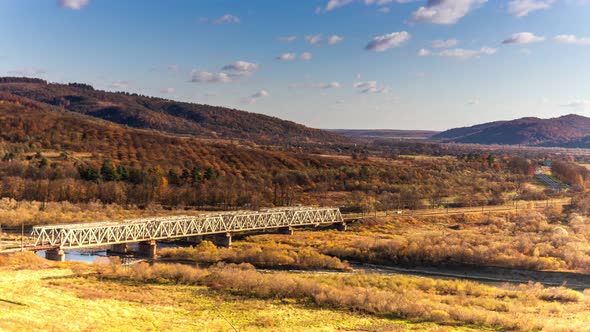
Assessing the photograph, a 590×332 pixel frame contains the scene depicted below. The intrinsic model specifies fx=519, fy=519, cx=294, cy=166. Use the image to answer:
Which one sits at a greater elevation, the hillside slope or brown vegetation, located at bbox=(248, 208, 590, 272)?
the hillside slope

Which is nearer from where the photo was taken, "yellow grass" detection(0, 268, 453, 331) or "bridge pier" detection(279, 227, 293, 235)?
"yellow grass" detection(0, 268, 453, 331)

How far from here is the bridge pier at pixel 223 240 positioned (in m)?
67.9

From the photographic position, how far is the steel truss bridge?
176ft

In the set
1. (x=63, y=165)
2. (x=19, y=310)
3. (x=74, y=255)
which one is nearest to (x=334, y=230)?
(x=74, y=255)

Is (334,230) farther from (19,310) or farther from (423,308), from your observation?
(19,310)

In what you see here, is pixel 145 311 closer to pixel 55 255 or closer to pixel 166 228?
pixel 55 255

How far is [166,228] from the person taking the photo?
6575 cm

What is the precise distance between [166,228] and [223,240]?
767cm

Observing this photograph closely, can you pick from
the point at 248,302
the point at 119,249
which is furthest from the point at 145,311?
the point at 119,249

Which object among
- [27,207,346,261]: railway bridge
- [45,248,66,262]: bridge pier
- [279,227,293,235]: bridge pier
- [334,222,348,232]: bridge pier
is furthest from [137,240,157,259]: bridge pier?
[334,222,348,232]: bridge pier

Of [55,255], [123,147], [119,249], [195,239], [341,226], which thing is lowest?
[341,226]

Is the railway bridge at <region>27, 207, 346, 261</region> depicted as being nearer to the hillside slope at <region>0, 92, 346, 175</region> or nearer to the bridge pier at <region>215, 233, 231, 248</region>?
the bridge pier at <region>215, 233, 231, 248</region>

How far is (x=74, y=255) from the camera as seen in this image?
61.2 meters

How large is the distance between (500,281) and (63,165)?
9202 centimetres
